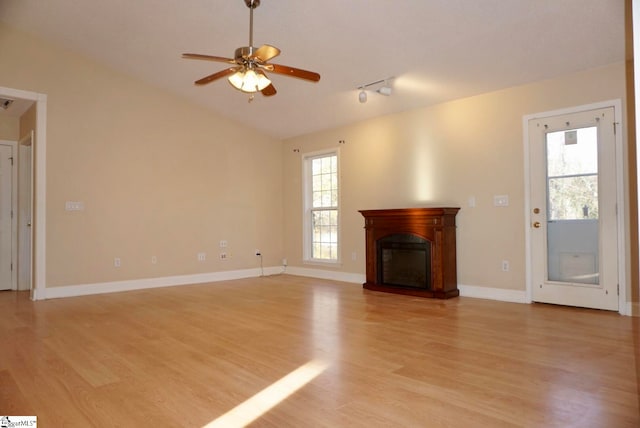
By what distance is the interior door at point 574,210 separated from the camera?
420cm

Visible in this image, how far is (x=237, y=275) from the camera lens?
717 centimetres

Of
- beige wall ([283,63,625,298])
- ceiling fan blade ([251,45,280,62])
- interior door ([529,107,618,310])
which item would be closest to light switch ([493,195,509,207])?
beige wall ([283,63,625,298])

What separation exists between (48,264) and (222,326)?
2.99 metres

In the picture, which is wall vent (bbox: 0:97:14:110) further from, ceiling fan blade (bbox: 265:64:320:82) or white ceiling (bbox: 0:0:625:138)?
ceiling fan blade (bbox: 265:64:320:82)

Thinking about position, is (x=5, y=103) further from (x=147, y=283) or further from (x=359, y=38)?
(x=359, y=38)

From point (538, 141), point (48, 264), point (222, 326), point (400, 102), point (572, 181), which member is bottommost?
point (222, 326)

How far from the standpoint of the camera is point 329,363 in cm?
280

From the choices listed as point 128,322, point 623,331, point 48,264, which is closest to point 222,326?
point 128,322

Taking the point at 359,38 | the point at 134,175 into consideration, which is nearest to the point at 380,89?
the point at 359,38

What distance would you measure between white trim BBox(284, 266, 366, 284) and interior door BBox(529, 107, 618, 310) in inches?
99.9

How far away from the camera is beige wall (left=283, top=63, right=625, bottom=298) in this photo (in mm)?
4695

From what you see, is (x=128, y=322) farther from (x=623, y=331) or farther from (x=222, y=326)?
(x=623, y=331)

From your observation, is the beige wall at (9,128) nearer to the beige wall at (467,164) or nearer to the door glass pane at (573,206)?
the beige wall at (467,164)

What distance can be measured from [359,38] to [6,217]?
5607 mm
